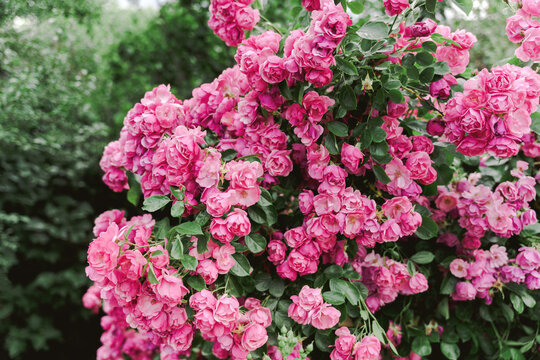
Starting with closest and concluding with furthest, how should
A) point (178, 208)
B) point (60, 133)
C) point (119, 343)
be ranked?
point (178, 208) < point (119, 343) < point (60, 133)

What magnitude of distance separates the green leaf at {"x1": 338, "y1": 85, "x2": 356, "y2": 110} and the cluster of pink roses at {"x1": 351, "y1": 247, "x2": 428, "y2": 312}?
0.50 m

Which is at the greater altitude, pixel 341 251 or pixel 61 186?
pixel 341 251

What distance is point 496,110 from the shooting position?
939mm

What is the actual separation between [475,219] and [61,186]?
3264 mm

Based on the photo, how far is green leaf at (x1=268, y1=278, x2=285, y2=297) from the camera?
121 cm

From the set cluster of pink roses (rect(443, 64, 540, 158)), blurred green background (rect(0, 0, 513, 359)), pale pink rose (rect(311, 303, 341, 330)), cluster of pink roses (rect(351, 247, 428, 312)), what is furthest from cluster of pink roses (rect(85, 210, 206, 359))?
blurred green background (rect(0, 0, 513, 359))

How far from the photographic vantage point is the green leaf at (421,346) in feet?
4.34

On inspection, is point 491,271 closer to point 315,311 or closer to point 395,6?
point 315,311

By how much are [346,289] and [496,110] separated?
2.02 feet

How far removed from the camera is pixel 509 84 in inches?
37.7

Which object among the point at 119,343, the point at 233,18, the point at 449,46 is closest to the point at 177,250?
the point at 233,18

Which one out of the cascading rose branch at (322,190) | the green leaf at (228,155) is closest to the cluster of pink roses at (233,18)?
the cascading rose branch at (322,190)

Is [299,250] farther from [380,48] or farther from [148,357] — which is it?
[148,357]

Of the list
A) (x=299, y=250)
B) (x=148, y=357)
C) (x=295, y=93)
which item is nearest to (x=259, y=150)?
(x=295, y=93)
